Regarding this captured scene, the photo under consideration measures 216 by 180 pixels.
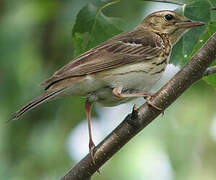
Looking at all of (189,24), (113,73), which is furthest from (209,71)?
(189,24)

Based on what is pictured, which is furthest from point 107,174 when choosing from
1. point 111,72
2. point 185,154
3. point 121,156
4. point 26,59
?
point 111,72

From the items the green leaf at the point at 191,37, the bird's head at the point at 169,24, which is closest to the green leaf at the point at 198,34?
the green leaf at the point at 191,37

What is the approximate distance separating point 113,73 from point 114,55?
0.31 meters

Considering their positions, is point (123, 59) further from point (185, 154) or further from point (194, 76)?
point (185, 154)

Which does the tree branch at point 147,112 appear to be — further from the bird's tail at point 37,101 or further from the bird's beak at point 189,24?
the bird's beak at point 189,24

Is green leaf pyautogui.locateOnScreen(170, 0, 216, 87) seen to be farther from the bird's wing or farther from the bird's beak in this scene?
the bird's wing

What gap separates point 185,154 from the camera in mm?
7078

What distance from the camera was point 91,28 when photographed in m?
4.82

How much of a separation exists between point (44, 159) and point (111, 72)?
9.45ft

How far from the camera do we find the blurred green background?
266 inches

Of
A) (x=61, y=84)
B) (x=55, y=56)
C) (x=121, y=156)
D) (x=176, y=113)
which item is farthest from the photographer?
(x=55, y=56)

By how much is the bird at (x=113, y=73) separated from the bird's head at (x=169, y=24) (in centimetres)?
4

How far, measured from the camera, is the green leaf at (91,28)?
15.6 feet

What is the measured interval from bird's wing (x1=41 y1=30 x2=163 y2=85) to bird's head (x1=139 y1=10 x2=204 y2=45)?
194 millimetres
